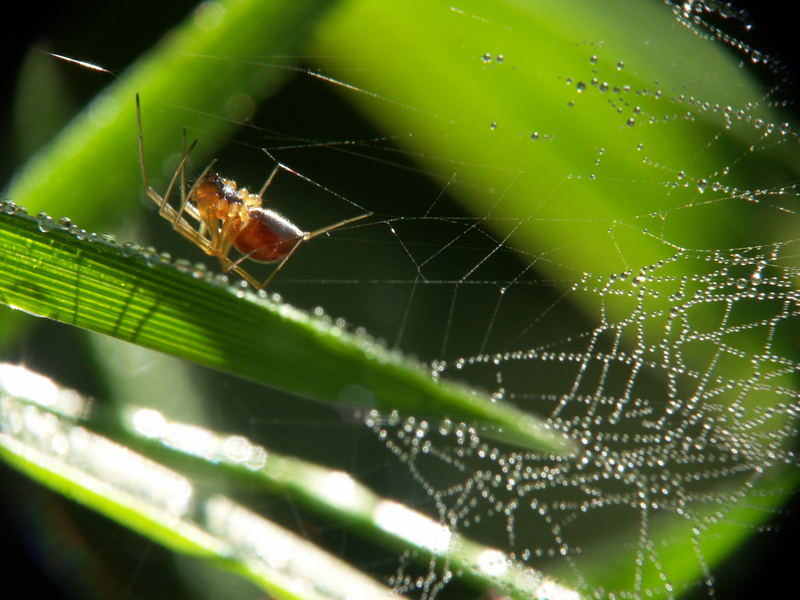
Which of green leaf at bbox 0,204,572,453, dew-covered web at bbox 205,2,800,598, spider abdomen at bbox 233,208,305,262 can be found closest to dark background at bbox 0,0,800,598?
dew-covered web at bbox 205,2,800,598

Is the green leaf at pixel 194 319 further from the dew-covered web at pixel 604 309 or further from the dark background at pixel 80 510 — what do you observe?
the dark background at pixel 80 510

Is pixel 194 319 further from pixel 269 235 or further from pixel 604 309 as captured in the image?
pixel 604 309

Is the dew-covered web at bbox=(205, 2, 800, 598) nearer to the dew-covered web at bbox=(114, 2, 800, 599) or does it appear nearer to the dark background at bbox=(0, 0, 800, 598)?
the dew-covered web at bbox=(114, 2, 800, 599)

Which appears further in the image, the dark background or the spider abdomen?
the dark background

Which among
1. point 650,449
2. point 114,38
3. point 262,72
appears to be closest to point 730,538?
point 650,449

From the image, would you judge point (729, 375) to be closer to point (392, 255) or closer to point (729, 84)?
point (729, 84)

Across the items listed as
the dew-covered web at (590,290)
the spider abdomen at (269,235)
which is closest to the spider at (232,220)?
the spider abdomen at (269,235)

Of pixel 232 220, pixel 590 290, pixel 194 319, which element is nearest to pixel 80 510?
pixel 232 220
